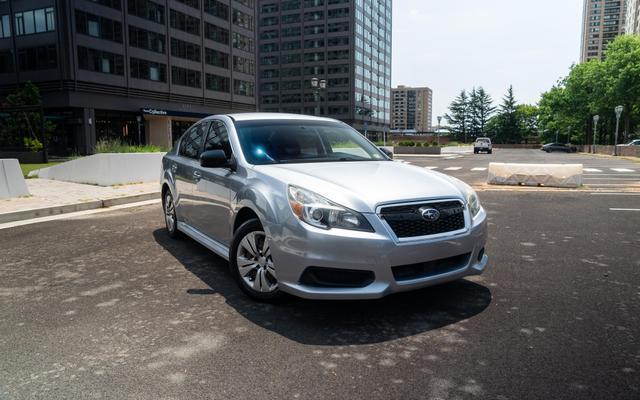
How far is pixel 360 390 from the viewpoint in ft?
→ 8.76

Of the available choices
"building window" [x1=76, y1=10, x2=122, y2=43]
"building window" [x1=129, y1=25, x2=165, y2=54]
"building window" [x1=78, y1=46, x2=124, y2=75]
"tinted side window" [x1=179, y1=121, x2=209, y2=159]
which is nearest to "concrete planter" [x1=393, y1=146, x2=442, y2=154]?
"building window" [x1=78, y1=46, x2=124, y2=75]

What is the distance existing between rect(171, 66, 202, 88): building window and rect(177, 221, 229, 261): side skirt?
170ft

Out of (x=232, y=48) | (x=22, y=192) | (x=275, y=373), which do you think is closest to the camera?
(x=275, y=373)

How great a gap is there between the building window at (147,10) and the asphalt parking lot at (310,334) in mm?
48911

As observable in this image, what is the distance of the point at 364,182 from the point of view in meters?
3.85

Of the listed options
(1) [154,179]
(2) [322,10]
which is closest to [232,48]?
(2) [322,10]

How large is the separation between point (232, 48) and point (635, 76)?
48796mm

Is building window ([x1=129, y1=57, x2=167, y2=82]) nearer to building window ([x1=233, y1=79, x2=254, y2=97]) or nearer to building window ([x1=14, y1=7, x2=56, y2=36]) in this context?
building window ([x1=14, y1=7, x2=56, y2=36])

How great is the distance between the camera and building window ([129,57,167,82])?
48.0 m

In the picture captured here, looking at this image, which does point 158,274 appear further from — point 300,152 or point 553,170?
point 553,170

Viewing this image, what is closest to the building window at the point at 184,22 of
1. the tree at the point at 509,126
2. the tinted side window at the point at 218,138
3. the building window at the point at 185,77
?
the building window at the point at 185,77

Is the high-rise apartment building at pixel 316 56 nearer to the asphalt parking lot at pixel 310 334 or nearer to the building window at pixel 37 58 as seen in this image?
the building window at pixel 37 58

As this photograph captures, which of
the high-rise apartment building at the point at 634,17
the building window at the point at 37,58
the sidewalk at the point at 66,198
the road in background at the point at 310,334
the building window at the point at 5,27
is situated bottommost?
the road in background at the point at 310,334

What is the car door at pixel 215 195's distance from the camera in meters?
4.65
